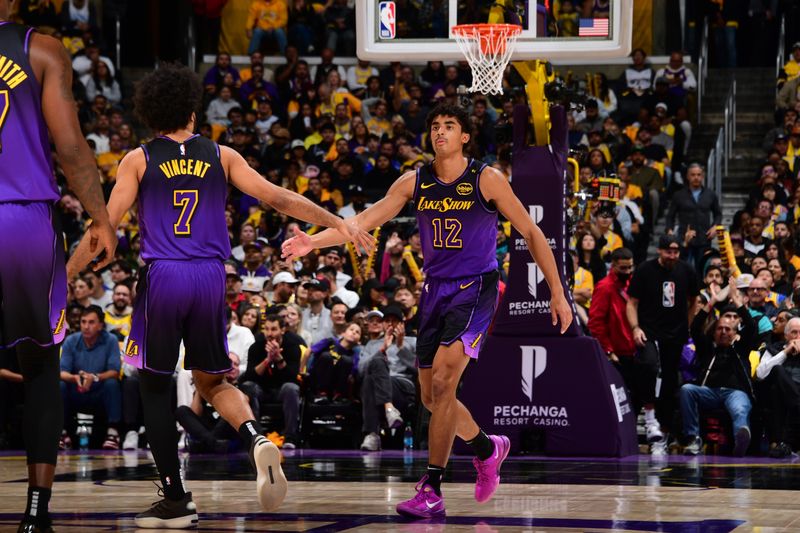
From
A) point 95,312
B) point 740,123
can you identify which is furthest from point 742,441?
point 740,123

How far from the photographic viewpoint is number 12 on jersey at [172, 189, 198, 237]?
6.62 meters

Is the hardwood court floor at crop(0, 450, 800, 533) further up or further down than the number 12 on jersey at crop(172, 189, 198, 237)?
further down

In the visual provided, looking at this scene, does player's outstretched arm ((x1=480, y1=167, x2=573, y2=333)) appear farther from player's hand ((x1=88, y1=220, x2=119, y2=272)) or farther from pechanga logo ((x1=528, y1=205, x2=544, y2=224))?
pechanga logo ((x1=528, y1=205, x2=544, y2=224))

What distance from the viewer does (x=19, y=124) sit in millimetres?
5672

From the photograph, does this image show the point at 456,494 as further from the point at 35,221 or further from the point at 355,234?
the point at 35,221

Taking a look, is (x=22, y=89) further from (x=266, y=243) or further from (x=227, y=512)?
(x=266, y=243)

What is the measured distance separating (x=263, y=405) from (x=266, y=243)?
12.3 feet

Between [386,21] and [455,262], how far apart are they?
5.26 metres

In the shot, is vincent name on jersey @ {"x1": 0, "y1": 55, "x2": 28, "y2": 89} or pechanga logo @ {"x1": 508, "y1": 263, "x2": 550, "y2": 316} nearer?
vincent name on jersey @ {"x1": 0, "y1": 55, "x2": 28, "y2": 89}

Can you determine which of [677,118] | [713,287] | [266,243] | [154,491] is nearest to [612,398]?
[713,287]

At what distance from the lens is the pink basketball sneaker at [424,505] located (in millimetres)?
6965

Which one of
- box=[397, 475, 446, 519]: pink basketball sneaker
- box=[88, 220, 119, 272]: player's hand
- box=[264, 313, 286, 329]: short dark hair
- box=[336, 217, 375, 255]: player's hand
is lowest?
box=[397, 475, 446, 519]: pink basketball sneaker

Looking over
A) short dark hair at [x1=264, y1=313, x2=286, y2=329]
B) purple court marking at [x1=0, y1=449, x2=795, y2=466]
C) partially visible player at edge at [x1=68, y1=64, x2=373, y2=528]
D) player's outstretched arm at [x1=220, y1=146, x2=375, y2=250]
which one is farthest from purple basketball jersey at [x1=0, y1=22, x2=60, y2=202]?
short dark hair at [x1=264, y1=313, x2=286, y2=329]

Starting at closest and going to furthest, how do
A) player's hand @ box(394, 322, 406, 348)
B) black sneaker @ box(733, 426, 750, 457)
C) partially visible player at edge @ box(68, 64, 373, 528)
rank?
partially visible player at edge @ box(68, 64, 373, 528)
black sneaker @ box(733, 426, 750, 457)
player's hand @ box(394, 322, 406, 348)
